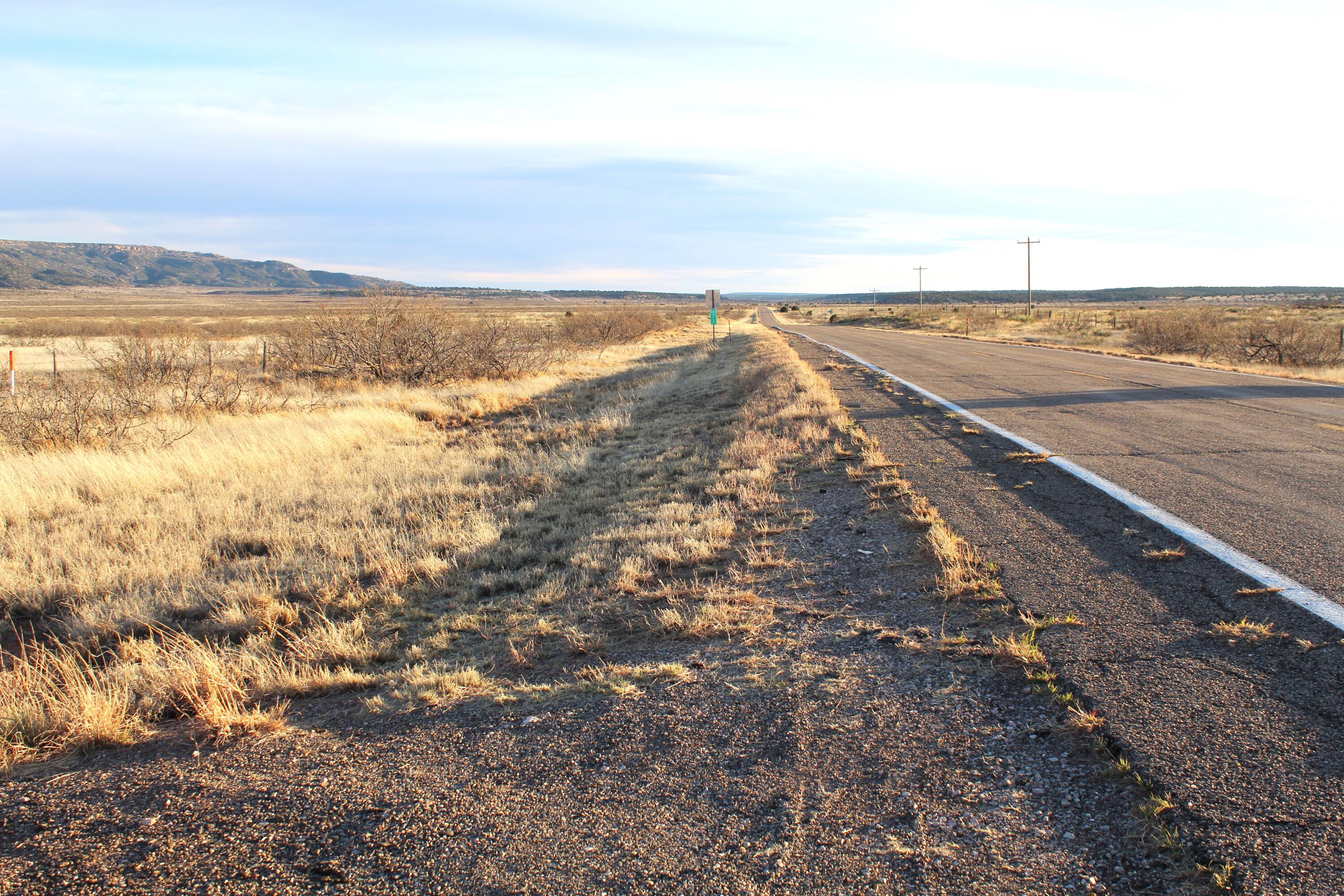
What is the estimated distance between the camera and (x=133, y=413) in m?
14.0

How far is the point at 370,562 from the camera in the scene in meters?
6.77

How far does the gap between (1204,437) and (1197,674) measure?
21.1 ft

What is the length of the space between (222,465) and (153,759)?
8.78 m

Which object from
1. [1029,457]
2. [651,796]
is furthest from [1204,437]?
[651,796]

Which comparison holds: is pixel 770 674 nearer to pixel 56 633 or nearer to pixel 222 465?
pixel 56 633

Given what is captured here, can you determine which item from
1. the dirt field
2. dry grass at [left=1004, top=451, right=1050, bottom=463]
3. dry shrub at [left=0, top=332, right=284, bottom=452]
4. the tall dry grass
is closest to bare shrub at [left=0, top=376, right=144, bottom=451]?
dry shrub at [left=0, top=332, right=284, bottom=452]

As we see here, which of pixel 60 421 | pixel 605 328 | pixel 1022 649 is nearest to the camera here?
pixel 1022 649

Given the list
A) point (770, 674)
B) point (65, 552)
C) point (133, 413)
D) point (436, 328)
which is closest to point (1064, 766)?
point (770, 674)

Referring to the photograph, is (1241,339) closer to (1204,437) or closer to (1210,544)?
(1204,437)

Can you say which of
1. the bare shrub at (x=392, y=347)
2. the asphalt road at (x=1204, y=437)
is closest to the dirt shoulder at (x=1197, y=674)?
the asphalt road at (x=1204, y=437)

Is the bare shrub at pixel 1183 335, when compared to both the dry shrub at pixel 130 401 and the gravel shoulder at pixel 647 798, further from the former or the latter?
the dry shrub at pixel 130 401

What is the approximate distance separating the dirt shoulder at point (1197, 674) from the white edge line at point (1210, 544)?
0.30 ft

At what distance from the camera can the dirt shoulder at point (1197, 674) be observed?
2369 millimetres

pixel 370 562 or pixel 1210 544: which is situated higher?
pixel 1210 544
